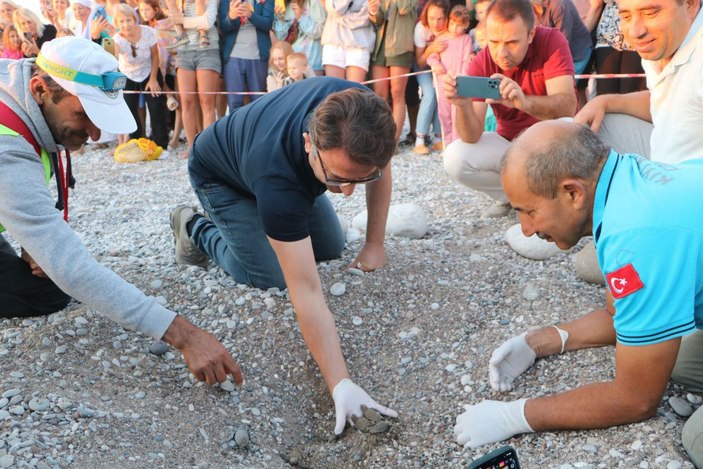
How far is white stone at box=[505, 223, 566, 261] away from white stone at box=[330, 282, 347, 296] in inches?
41.0

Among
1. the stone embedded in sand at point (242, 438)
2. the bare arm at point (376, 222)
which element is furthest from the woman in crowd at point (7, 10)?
the stone embedded in sand at point (242, 438)

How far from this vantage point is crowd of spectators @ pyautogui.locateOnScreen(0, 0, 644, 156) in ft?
17.9

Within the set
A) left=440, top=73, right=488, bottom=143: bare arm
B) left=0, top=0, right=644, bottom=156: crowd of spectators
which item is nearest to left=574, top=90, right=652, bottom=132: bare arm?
left=440, top=73, right=488, bottom=143: bare arm

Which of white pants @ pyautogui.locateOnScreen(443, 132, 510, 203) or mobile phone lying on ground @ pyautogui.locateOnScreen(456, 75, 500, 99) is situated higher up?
mobile phone lying on ground @ pyautogui.locateOnScreen(456, 75, 500, 99)

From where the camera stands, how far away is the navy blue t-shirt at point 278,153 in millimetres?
2420

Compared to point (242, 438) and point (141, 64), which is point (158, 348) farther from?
point (141, 64)

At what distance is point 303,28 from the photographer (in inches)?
251

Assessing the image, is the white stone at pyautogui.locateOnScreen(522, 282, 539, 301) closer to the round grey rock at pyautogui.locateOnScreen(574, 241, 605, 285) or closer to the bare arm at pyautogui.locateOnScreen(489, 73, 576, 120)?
the round grey rock at pyautogui.locateOnScreen(574, 241, 605, 285)

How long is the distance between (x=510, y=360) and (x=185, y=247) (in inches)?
82.2

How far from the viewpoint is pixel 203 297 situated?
3170 millimetres

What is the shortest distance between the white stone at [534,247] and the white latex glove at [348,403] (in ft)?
4.77

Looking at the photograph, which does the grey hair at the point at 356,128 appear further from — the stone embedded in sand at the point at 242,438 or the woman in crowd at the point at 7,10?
the woman in crowd at the point at 7,10

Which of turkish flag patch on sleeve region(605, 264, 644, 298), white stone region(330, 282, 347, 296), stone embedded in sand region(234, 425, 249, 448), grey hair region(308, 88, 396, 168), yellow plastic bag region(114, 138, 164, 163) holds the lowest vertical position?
yellow plastic bag region(114, 138, 164, 163)

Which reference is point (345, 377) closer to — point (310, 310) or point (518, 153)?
point (310, 310)
